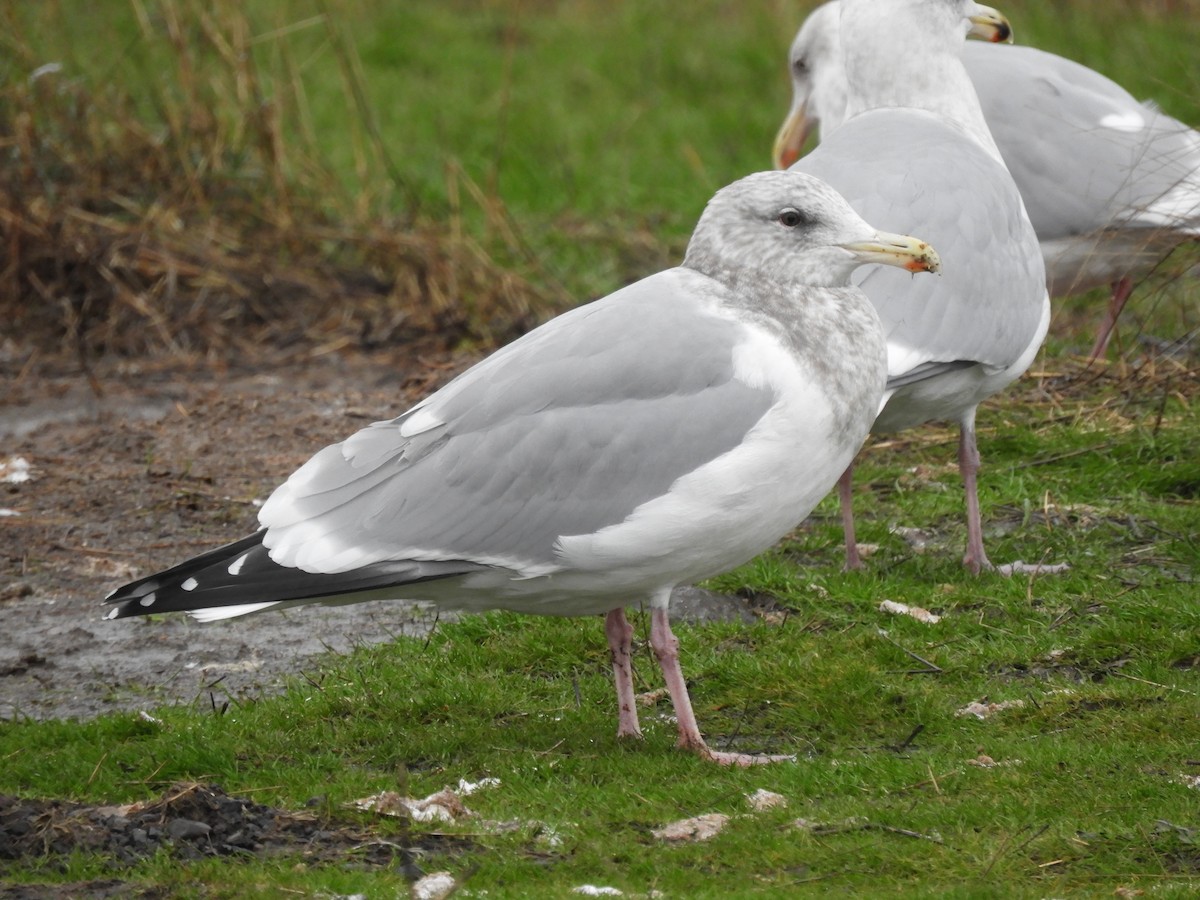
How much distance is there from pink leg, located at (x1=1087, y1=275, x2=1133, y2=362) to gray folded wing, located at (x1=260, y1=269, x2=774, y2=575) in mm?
3879

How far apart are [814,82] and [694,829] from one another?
5962mm

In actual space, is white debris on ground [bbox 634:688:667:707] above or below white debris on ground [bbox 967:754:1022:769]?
below

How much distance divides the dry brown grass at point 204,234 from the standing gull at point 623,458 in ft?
13.5

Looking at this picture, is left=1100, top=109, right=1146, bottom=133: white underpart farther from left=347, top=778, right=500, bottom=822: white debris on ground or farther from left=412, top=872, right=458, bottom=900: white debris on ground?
left=412, top=872, right=458, bottom=900: white debris on ground

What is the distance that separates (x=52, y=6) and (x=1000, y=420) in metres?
5.50

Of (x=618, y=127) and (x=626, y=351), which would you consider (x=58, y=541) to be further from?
(x=618, y=127)

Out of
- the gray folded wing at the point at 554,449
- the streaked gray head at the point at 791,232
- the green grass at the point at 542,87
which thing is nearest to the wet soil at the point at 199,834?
the gray folded wing at the point at 554,449

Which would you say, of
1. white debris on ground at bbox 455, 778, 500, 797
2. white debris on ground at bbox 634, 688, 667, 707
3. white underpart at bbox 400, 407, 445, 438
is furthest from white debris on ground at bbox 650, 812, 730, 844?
white underpart at bbox 400, 407, 445, 438

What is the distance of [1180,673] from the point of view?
4.88 meters

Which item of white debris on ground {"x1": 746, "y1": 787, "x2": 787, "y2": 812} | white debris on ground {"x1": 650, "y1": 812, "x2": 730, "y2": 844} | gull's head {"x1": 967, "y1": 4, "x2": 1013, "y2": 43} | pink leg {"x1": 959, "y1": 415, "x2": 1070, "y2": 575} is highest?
gull's head {"x1": 967, "y1": 4, "x2": 1013, "y2": 43}

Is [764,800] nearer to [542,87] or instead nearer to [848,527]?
[848,527]

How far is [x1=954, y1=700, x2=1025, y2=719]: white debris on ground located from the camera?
4.69 meters

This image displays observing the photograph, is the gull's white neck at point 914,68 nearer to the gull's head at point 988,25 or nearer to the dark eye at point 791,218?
the gull's head at point 988,25

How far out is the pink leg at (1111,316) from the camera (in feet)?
25.3
